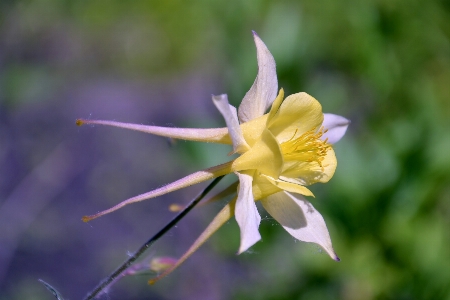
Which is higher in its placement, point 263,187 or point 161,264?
point 263,187

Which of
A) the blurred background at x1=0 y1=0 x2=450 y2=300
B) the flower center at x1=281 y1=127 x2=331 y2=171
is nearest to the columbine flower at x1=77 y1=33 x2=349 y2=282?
the flower center at x1=281 y1=127 x2=331 y2=171

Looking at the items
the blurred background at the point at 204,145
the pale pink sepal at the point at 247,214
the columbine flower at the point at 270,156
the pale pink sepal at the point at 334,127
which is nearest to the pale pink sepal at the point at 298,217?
the columbine flower at the point at 270,156

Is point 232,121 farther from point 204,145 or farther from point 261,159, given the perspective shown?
point 204,145

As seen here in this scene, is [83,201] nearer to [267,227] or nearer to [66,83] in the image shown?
[66,83]

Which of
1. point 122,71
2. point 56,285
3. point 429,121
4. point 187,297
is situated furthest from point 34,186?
point 429,121

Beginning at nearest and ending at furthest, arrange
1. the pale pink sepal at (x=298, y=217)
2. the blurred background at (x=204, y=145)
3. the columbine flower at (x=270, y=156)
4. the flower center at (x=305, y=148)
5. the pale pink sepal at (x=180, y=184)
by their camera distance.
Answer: the pale pink sepal at (x=180, y=184) < the columbine flower at (x=270, y=156) < the pale pink sepal at (x=298, y=217) < the flower center at (x=305, y=148) < the blurred background at (x=204, y=145)

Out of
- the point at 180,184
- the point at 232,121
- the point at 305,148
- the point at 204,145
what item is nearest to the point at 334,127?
the point at 305,148

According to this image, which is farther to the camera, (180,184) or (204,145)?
(204,145)

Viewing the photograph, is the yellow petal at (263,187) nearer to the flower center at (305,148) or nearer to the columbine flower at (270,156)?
the columbine flower at (270,156)
